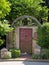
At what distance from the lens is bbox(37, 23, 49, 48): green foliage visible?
21.1 meters

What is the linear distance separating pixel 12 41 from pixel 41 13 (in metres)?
5.09

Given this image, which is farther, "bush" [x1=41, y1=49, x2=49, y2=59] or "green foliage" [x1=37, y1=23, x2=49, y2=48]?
"green foliage" [x1=37, y1=23, x2=49, y2=48]

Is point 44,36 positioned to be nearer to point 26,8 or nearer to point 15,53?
point 15,53

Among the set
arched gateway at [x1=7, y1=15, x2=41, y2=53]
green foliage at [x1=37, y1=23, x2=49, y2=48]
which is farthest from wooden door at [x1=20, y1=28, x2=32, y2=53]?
green foliage at [x1=37, y1=23, x2=49, y2=48]

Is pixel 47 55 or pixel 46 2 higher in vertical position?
pixel 46 2

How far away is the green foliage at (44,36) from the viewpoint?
69.3 feet

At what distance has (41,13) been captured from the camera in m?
26.0

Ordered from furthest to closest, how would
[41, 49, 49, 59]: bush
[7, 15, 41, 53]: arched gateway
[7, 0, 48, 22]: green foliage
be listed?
[7, 0, 48, 22]: green foliage
[7, 15, 41, 53]: arched gateway
[41, 49, 49, 59]: bush

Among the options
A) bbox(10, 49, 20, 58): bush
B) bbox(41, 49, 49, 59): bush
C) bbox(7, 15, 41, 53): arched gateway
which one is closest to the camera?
bbox(41, 49, 49, 59): bush

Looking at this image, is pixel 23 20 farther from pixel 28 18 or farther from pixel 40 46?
pixel 40 46

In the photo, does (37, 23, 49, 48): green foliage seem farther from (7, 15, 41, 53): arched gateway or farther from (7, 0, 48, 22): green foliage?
(7, 0, 48, 22): green foliage

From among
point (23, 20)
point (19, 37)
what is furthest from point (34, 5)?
point (19, 37)

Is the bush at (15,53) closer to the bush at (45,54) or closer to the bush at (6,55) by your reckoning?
the bush at (6,55)

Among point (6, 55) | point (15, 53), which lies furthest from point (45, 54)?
point (6, 55)
